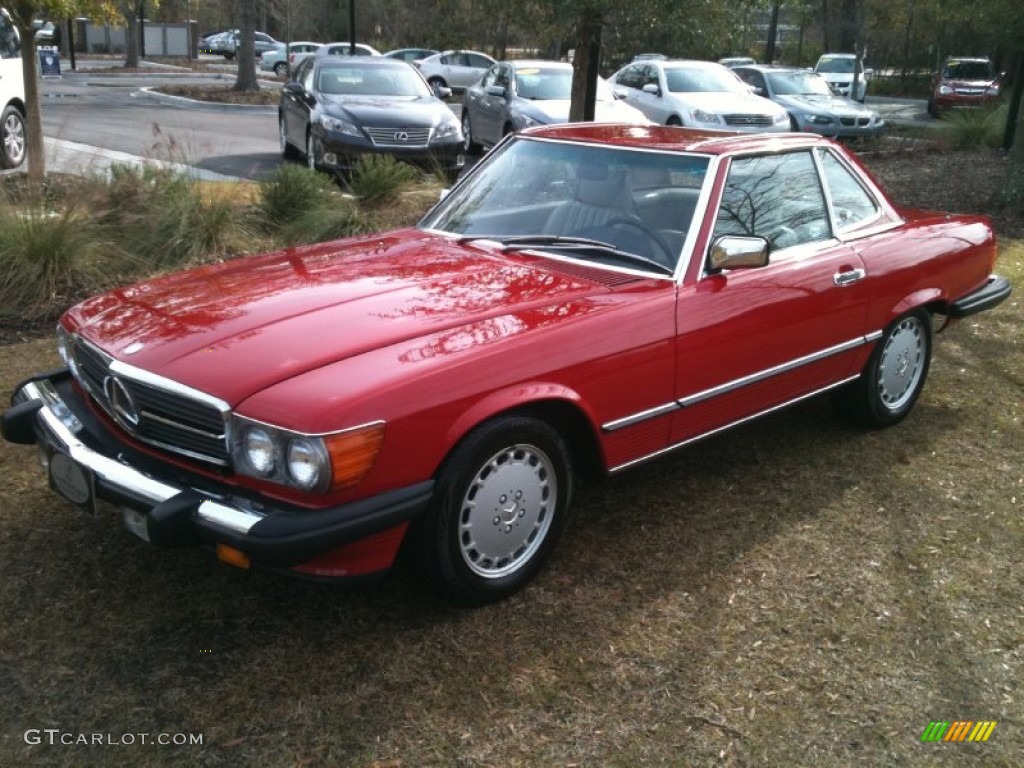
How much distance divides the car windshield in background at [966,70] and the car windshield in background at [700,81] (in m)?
16.0

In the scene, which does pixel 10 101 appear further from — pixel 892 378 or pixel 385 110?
pixel 892 378

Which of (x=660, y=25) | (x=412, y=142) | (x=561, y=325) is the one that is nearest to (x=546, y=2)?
(x=660, y=25)

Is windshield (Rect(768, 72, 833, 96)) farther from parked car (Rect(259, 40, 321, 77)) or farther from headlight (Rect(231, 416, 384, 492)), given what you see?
parked car (Rect(259, 40, 321, 77))

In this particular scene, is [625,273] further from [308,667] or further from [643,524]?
[308,667]

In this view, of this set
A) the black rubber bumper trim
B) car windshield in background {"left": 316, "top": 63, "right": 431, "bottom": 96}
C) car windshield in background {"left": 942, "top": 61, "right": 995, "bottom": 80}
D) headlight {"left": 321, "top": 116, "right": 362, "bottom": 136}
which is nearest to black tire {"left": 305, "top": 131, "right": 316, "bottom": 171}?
headlight {"left": 321, "top": 116, "right": 362, "bottom": 136}

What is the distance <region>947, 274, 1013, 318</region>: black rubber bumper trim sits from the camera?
559 centimetres

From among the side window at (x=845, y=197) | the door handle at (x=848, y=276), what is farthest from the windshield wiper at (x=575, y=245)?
the side window at (x=845, y=197)

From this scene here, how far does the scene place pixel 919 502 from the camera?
182 inches

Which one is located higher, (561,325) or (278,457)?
(561,325)

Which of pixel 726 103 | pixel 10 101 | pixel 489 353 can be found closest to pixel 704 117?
pixel 726 103

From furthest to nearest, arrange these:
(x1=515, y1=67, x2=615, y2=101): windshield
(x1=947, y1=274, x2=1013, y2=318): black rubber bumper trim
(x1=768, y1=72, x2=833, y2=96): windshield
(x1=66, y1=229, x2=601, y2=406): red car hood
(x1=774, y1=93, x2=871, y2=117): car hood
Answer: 1. (x1=768, y1=72, x2=833, y2=96): windshield
2. (x1=774, y1=93, x2=871, y2=117): car hood
3. (x1=515, y1=67, x2=615, y2=101): windshield
4. (x1=947, y1=274, x2=1013, y2=318): black rubber bumper trim
5. (x1=66, y1=229, x2=601, y2=406): red car hood

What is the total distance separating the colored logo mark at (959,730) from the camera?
309 centimetres

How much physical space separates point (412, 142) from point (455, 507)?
31.2ft

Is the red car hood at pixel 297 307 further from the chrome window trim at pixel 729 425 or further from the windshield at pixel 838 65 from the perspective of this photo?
the windshield at pixel 838 65
